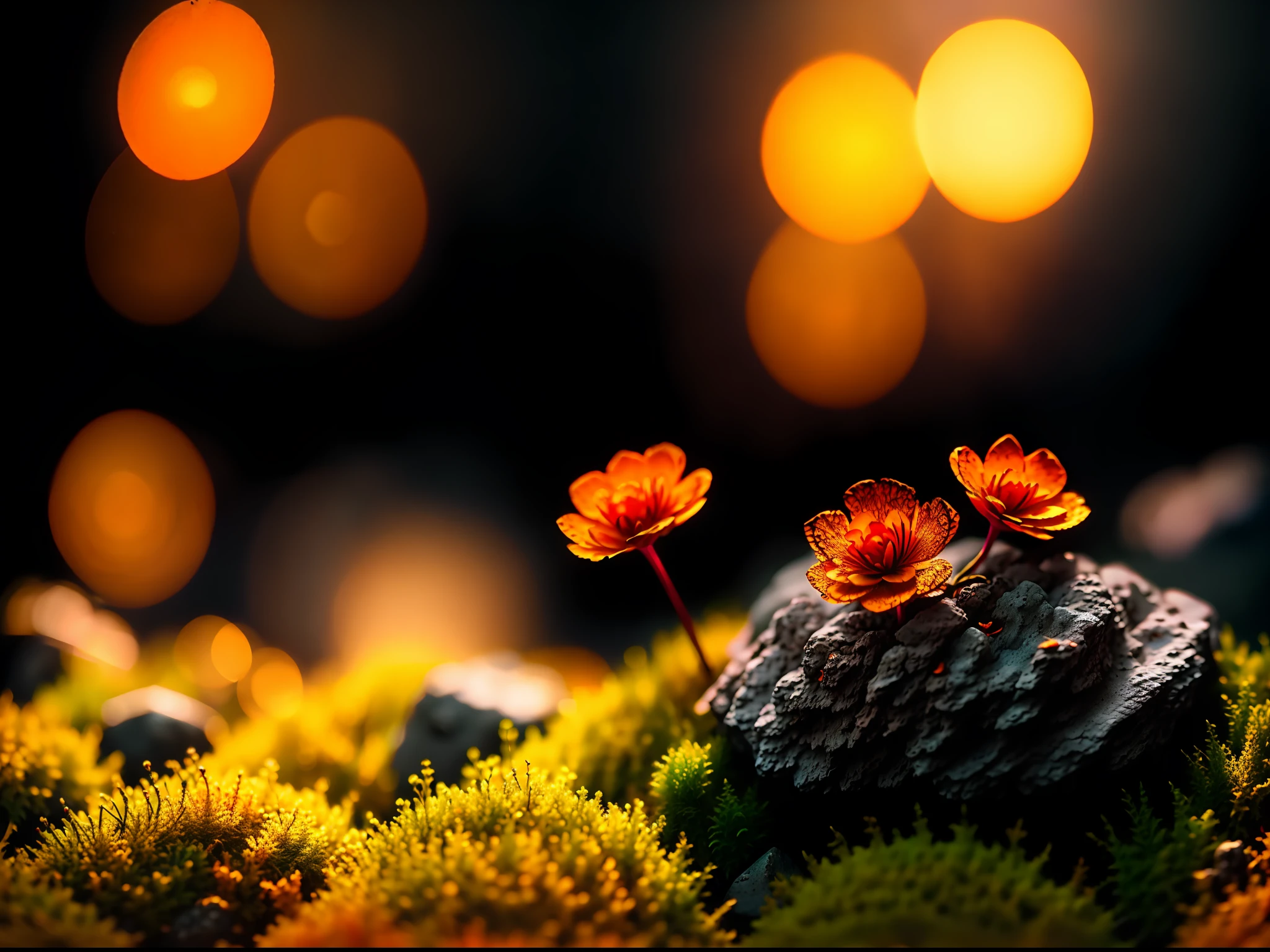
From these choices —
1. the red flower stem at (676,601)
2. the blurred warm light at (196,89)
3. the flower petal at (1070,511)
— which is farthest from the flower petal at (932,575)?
Result: the blurred warm light at (196,89)

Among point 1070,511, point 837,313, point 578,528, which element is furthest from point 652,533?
point 837,313

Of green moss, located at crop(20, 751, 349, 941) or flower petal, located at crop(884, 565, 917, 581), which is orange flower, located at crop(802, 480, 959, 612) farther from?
green moss, located at crop(20, 751, 349, 941)

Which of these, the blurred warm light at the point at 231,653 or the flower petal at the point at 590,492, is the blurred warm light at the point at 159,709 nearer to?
the blurred warm light at the point at 231,653

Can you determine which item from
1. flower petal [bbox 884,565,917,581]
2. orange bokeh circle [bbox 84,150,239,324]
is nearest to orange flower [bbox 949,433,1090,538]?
flower petal [bbox 884,565,917,581]

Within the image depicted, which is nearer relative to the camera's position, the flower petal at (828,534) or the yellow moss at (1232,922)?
the yellow moss at (1232,922)

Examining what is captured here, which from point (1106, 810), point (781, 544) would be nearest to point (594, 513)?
point (1106, 810)

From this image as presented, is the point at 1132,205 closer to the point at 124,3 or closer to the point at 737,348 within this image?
the point at 737,348

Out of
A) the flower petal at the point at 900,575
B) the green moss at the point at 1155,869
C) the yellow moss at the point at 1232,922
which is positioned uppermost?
the flower petal at the point at 900,575

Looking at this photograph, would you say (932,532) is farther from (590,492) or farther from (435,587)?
(435,587)
